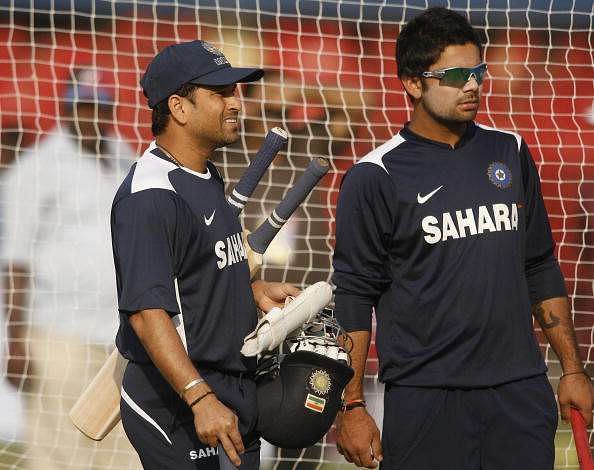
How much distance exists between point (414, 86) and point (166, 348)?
3.96 ft

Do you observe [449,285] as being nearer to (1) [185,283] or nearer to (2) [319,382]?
(2) [319,382]

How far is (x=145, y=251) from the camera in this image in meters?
3.13

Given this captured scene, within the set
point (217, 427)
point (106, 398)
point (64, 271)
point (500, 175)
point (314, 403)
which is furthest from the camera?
point (64, 271)

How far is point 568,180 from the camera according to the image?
6.40 meters

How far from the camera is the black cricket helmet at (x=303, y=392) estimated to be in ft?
11.0

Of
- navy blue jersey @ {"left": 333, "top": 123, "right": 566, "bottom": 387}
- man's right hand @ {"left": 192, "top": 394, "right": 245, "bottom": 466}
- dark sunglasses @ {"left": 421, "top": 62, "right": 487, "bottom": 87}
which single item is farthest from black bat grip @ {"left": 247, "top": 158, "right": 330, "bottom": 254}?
man's right hand @ {"left": 192, "top": 394, "right": 245, "bottom": 466}

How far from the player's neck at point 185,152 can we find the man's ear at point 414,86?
70 cm

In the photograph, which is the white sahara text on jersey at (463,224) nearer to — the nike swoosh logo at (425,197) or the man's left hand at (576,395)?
the nike swoosh logo at (425,197)

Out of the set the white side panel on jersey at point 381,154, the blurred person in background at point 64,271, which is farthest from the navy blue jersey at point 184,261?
the blurred person in background at point 64,271

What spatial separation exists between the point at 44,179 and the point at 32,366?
0.91m

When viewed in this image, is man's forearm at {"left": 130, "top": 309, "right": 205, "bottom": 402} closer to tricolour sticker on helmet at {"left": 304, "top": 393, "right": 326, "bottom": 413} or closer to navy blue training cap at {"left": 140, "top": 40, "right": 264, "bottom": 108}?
tricolour sticker on helmet at {"left": 304, "top": 393, "right": 326, "bottom": 413}

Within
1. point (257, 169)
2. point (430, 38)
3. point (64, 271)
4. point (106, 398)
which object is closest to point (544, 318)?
point (430, 38)

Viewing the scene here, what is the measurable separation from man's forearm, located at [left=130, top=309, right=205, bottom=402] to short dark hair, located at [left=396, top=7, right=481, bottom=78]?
3.79 feet

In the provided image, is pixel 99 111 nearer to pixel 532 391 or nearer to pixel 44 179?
pixel 44 179
